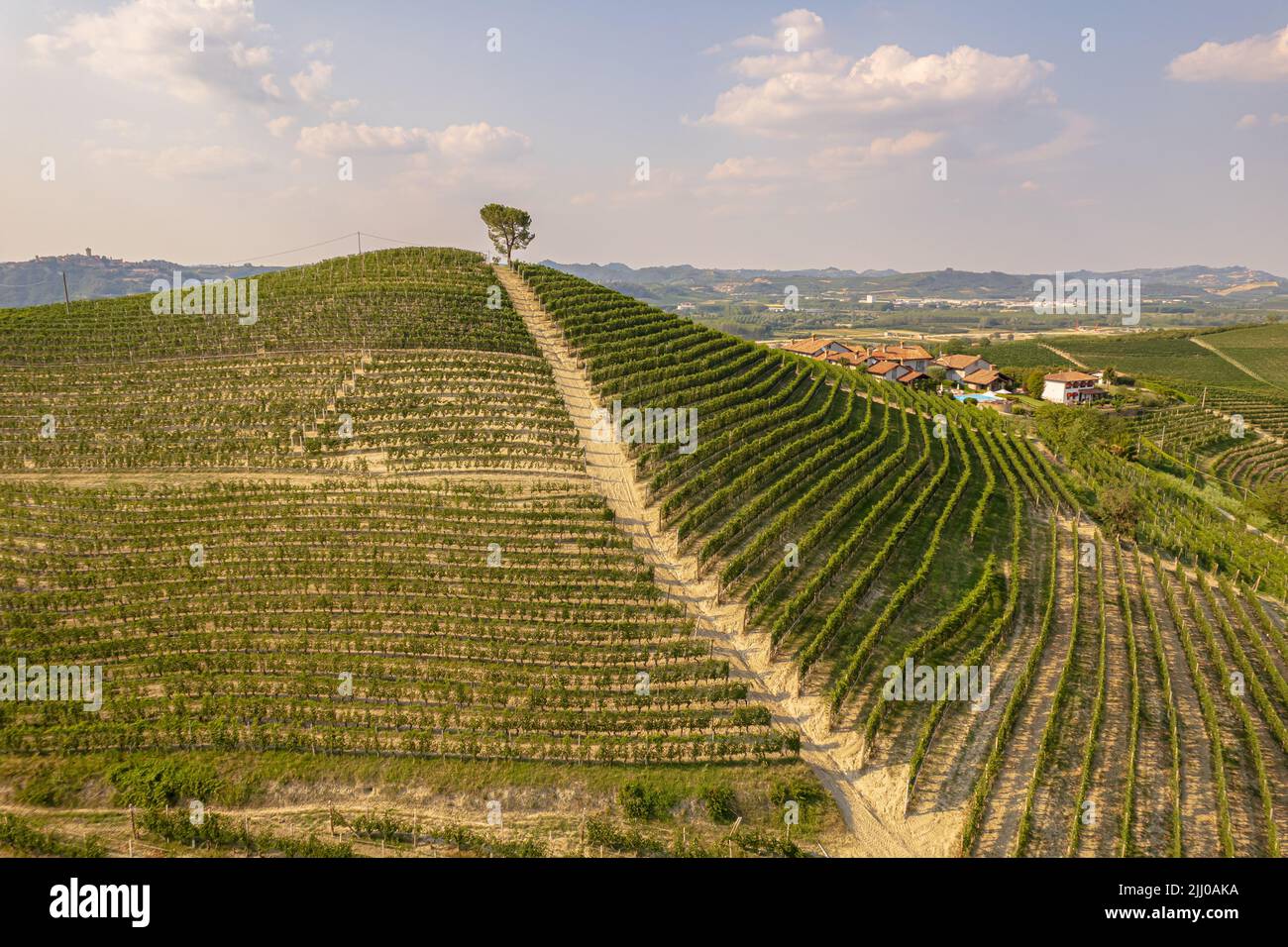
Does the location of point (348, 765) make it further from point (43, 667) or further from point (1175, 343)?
point (1175, 343)

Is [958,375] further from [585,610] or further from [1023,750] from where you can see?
[585,610]

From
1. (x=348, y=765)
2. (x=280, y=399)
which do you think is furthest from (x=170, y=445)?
(x=348, y=765)

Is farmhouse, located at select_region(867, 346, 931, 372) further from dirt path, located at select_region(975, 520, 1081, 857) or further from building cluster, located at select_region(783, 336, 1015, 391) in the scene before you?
dirt path, located at select_region(975, 520, 1081, 857)

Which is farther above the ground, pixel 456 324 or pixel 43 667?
pixel 456 324

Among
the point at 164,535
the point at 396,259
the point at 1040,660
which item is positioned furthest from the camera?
the point at 396,259

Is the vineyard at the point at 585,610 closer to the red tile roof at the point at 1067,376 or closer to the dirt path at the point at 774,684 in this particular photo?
the dirt path at the point at 774,684

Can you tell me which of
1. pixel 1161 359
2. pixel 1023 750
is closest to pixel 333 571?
pixel 1023 750
